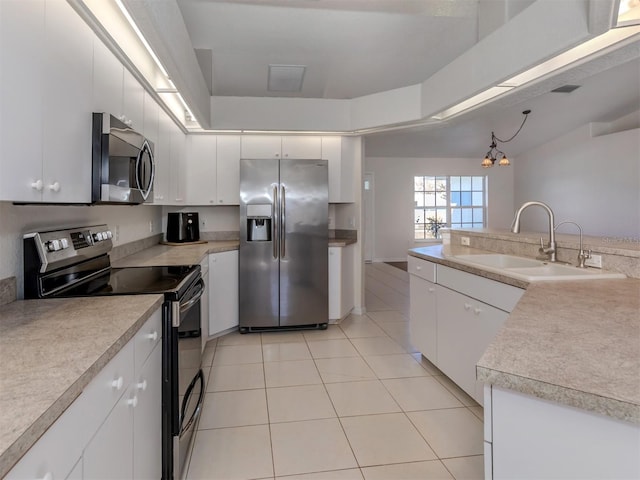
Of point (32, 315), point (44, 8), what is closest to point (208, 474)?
point (32, 315)

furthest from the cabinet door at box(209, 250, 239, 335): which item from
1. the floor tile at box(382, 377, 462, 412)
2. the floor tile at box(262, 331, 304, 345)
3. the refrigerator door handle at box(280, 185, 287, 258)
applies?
the floor tile at box(382, 377, 462, 412)

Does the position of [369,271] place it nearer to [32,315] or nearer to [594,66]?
[594,66]

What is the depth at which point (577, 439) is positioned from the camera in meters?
0.77

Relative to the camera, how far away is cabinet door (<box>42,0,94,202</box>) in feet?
4.19

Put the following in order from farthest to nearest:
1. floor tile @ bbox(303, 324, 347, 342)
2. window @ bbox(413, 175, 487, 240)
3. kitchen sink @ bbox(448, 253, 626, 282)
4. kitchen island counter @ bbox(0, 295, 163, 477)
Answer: window @ bbox(413, 175, 487, 240) < floor tile @ bbox(303, 324, 347, 342) < kitchen sink @ bbox(448, 253, 626, 282) < kitchen island counter @ bbox(0, 295, 163, 477)

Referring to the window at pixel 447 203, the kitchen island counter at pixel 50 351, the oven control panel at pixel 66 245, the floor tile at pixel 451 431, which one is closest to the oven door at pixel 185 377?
the kitchen island counter at pixel 50 351

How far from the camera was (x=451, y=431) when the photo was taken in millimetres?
2092

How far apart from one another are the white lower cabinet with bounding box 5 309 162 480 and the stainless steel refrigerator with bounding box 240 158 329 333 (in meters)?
2.11

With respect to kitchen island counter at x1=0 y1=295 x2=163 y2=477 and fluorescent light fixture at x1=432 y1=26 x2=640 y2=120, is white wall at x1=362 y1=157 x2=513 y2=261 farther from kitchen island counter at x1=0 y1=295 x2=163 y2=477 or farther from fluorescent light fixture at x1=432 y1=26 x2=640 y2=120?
kitchen island counter at x1=0 y1=295 x2=163 y2=477

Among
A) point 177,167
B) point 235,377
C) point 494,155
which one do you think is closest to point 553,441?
point 235,377

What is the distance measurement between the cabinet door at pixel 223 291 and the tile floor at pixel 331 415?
8.0 inches

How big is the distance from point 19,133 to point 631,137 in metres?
8.76

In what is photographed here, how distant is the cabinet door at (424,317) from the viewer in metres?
2.77

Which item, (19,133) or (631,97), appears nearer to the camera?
(19,133)
